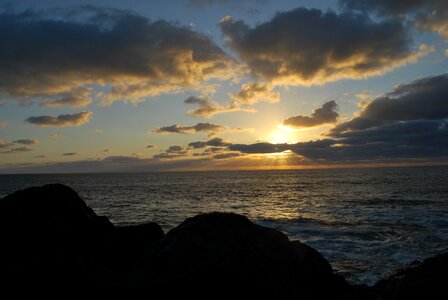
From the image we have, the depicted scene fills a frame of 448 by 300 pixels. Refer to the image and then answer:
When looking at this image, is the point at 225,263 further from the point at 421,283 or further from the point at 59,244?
the point at 59,244

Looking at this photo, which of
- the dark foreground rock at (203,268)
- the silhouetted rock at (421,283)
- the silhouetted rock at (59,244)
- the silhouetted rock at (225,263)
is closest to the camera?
the silhouetted rock at (421,283)

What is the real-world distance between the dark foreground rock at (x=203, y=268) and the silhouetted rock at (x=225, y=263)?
0.02m

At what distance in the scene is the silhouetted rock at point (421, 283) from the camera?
6.94m

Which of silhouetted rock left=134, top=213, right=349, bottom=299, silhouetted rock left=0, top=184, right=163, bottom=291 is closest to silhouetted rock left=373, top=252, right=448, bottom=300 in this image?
silhouetted rock left=134, top=213, right=349, bottom=299

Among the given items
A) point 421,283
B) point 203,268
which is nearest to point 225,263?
point 203,268

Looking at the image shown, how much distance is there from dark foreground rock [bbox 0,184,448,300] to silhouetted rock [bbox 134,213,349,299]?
2 centimetres

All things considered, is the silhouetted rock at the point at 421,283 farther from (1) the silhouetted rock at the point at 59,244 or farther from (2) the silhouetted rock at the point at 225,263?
(1) the silhouetted rock at the point at 59,244

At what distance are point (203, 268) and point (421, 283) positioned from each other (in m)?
4.29

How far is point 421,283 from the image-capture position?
7.16m

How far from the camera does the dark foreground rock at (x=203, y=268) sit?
7711 millimetres

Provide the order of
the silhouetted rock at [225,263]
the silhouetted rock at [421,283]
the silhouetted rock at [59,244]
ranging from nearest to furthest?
the silhouetted rock at [421,283]
the silhouetted rock at [225,263]
the silhouetted rock at [59,244]

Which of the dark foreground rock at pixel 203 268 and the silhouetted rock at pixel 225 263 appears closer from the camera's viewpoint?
the dark foreground rock at pixel 203 268

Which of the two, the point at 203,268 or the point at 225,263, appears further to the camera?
the point at 225,263

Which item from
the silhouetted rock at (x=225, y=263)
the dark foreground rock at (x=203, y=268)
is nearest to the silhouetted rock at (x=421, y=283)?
the dark foreground rock at (x=203, y=268)
